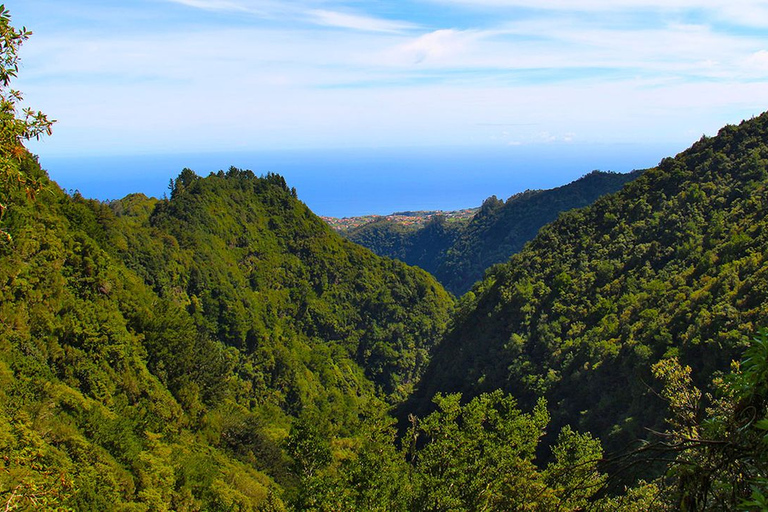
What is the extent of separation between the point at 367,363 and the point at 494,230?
6278 cm

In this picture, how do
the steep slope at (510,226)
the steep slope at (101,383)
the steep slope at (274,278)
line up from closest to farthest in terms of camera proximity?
1. the steep slope at (101,383)
2. the steep slope at (274,278)
3. the steep slope at (510,226)

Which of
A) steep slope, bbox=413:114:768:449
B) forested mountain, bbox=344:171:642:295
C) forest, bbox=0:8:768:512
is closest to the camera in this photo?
forest, bbox=0:8:768:512

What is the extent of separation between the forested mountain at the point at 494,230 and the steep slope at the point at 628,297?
58.9 m

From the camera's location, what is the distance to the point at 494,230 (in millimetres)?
119188

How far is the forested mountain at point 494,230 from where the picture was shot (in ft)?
362

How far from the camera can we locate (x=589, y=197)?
10850 centimetres

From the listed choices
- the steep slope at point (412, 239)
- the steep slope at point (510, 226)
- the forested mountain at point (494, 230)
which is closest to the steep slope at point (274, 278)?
the steep slope at point (510, 226)

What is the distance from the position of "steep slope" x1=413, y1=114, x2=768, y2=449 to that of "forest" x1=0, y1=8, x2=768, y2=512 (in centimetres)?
18

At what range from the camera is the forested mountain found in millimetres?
110375

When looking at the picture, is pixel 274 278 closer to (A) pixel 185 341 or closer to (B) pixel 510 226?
(A) pixel 185 341

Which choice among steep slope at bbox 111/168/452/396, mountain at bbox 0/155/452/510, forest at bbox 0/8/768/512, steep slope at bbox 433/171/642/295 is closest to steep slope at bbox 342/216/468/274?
steep slope at bbox 433/171/642/295

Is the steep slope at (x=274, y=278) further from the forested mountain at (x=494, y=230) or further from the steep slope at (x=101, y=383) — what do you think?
the forested mountain at (x=494, y=230)

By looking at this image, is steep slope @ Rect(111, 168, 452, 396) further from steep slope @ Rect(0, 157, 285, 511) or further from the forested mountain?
the forested mountain

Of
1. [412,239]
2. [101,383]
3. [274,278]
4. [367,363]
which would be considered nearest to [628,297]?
[101,383]
